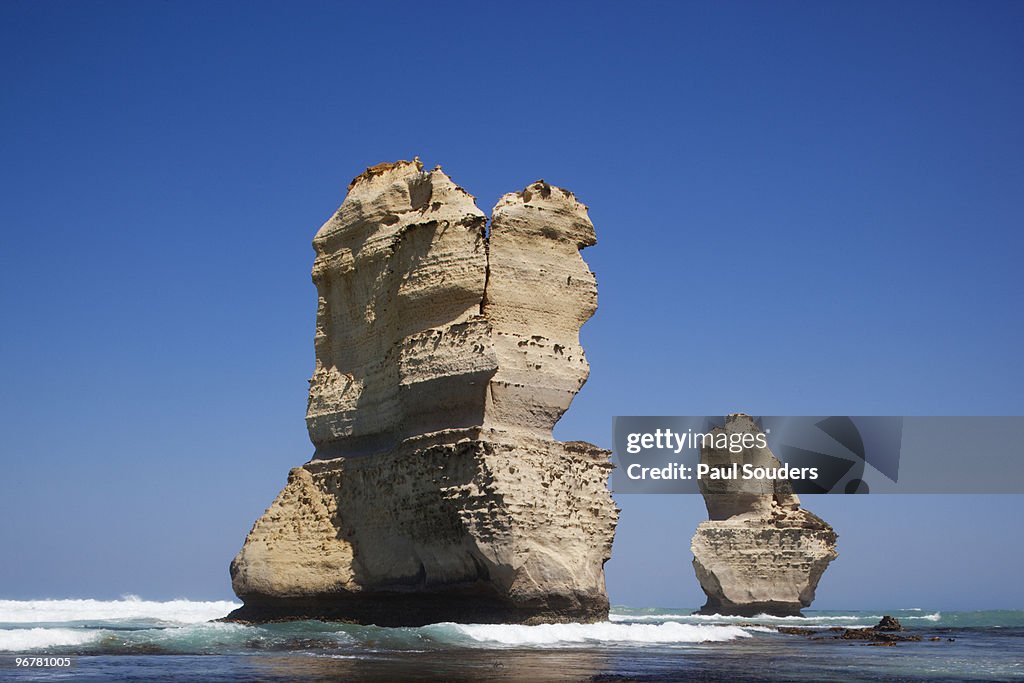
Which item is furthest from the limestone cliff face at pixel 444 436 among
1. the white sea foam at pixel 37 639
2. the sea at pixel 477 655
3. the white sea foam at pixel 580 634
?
the white sea foam at pixel 37 639

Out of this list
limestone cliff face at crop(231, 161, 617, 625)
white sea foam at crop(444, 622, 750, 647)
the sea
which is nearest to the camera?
the sea

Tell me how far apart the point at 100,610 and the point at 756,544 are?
27519 mm

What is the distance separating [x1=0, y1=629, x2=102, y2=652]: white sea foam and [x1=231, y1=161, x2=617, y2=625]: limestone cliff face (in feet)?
21.3

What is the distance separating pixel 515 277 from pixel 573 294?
1585mm

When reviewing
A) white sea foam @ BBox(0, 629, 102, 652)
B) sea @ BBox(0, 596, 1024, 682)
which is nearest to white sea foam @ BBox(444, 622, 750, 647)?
sea @ BBox(0, 596, 1024, 682)

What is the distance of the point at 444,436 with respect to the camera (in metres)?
22.0

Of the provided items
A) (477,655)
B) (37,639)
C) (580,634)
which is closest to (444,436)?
(580,634)

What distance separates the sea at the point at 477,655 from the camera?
43.5ft

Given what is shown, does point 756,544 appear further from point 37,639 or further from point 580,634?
point 37,639

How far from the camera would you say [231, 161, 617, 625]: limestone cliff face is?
21344mm

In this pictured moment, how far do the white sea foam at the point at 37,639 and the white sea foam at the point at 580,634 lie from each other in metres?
6.76

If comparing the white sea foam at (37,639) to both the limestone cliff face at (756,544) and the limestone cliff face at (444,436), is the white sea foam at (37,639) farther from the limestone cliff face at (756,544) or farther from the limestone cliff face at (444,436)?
the limestone cliff face at (756,544)

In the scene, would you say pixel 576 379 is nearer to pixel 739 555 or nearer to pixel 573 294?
pixel 573 294

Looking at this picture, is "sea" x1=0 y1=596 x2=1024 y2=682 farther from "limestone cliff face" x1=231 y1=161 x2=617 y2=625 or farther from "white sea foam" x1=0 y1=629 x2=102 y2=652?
"limestone cliff face" x1=231 y1=161 x2=617 y2=625
